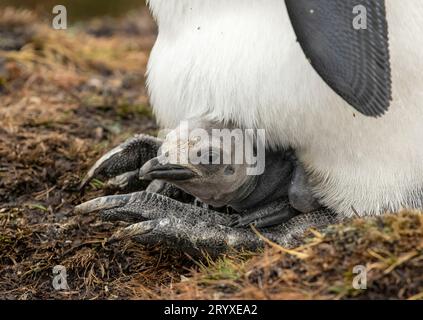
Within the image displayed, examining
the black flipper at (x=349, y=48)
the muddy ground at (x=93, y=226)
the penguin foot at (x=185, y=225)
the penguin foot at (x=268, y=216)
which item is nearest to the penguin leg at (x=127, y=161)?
the muddy ground at (x=93, y=226)

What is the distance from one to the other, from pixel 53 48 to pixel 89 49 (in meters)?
0.37

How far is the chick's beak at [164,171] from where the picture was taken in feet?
10.00

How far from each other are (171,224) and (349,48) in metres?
0.91

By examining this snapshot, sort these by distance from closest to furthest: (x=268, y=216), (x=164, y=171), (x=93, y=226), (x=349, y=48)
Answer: (x=349, y=48)
(x=164, y=171)
(x=268, y=216)
(x=93, y=226)

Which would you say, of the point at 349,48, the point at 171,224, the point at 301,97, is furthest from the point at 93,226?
the point at 349,48

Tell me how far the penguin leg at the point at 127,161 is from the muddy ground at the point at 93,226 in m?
0.19

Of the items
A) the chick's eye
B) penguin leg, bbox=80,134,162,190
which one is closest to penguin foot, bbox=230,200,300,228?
the chick's eye

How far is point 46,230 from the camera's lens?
139 inches

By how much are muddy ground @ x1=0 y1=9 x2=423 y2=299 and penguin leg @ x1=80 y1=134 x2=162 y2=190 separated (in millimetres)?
189

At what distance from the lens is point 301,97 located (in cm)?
292

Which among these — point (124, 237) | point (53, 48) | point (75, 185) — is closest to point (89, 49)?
point (53, 48)

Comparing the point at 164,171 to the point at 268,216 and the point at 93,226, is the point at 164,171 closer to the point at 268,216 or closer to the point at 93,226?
the point at 268,216

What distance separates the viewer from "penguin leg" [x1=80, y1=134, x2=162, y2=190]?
3.60 metres
